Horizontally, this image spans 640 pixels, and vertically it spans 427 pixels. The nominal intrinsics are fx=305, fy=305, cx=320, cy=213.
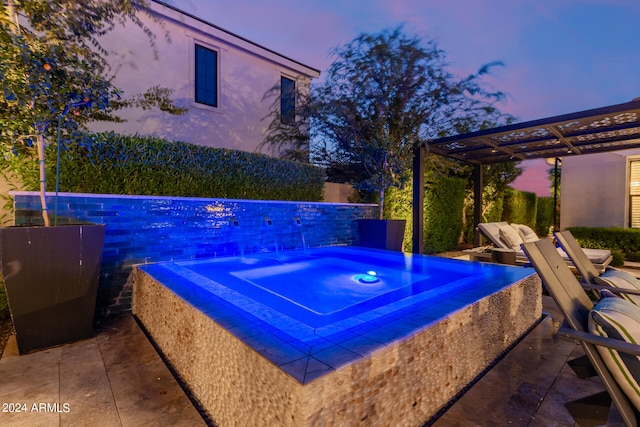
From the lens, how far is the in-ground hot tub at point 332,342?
1433 millimetres

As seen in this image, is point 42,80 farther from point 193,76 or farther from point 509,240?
point 509,240

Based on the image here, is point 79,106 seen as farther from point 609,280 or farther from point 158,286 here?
point 609,280

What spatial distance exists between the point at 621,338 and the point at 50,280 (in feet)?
14.0

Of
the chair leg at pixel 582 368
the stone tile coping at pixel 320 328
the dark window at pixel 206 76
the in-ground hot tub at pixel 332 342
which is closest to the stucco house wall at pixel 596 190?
the in-ground hot tub at pixel 332 342

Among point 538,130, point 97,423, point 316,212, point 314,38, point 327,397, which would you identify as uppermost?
point 314,38

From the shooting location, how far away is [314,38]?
12609mm

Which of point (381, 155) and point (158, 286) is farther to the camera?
point (381, 155)

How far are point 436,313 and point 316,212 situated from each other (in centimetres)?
476

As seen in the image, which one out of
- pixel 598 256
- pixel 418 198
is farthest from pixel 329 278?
pixel 598 256

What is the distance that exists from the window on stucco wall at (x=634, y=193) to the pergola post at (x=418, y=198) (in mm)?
8312

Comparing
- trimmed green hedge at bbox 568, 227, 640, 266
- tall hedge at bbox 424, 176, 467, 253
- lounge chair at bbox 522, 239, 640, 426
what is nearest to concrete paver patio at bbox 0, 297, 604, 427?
lounge chair at bbox 522, 239, 640, 426

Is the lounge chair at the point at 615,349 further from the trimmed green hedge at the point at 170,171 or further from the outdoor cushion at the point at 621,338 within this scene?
the trimmed green hedge at the point at 170,171

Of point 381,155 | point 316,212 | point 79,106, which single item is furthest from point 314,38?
point 79,106

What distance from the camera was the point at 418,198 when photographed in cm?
763
